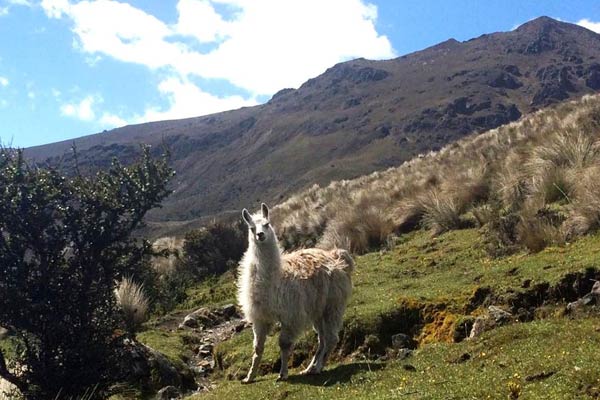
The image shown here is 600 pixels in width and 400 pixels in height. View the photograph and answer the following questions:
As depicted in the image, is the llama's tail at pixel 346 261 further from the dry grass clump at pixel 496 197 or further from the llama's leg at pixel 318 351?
the dry grass clump at pixel 496 197

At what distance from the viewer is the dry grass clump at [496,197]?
12.9m

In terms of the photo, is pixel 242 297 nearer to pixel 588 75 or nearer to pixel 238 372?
pixel 238 372

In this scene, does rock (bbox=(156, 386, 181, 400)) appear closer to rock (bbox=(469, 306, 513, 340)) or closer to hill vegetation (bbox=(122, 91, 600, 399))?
hill vegetation (bbox=(122, 91, 600, 399))

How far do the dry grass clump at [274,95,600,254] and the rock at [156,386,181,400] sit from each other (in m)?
7.26

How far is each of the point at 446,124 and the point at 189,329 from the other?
549ft

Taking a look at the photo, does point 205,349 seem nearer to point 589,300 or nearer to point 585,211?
point 589,300

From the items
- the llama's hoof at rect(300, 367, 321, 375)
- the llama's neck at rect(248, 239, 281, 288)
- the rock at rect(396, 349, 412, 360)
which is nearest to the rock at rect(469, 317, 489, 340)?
the rock at rect(396, 349, 412, 360)

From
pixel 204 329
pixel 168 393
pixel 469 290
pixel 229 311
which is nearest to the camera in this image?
pixel 168 393

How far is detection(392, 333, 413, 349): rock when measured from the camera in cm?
993

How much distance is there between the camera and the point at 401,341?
998 cm

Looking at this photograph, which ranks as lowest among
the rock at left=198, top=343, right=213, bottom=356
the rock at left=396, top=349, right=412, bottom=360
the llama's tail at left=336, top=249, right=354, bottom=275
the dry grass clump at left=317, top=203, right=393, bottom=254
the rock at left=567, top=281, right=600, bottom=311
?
the rock at left=198, top=343, right=213, bottom=356

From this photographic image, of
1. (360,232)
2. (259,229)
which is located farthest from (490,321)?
(360,232)

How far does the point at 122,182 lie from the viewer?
443 inches

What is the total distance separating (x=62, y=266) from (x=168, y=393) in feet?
9.32
